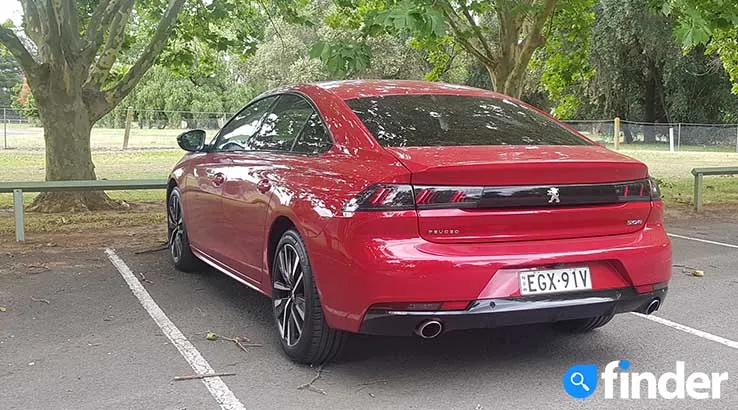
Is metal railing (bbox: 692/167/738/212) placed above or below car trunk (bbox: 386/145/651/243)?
below

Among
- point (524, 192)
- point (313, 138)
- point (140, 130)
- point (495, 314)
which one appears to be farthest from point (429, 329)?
point (140, 130)

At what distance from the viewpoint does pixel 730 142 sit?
3578cm

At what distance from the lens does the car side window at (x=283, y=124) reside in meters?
4.80

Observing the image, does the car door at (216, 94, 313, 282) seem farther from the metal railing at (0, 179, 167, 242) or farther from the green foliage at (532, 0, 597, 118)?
the green foliage at (532, 0, 597, 118)

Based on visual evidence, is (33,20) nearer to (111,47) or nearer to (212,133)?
(111,47)

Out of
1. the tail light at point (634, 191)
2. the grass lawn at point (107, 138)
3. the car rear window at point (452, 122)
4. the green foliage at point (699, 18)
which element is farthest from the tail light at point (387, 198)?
the grass lawn at point (107, 138)

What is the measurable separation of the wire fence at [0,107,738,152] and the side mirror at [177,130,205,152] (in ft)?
87.2

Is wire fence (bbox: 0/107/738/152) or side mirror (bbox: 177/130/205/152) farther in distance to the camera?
wire fence (bbox: 0/107/738/152)

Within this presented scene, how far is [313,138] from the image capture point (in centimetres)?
454

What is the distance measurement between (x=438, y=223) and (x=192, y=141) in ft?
10.0

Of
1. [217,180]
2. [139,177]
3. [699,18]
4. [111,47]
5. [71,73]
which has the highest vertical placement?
[111,47]

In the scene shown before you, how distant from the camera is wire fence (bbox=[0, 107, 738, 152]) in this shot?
33.2 meters

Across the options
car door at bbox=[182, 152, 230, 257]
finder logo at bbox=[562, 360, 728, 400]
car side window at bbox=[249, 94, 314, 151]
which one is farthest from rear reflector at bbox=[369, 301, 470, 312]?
car door at bbox=[182, 152, 230, 257]

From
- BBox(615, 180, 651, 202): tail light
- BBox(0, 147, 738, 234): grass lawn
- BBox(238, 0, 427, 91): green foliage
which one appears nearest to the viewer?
BBox(615, 180, 651, 202): tail light
